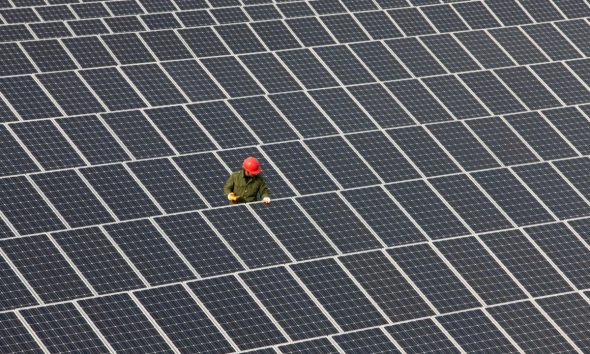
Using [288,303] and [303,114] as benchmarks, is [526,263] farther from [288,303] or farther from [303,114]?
[303,114]

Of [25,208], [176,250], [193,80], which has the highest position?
[25,208]

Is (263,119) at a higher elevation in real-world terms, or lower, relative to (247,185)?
lower

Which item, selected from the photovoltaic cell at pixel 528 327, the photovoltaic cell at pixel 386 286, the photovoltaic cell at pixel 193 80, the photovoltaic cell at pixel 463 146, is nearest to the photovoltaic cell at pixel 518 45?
the photovoltaic cell at pixel 463 146

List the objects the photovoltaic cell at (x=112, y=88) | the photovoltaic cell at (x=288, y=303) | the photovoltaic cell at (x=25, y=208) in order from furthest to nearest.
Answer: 1. the photovoltaic cell at (x=112, y=88)
2. the photovoltaic cell at (x=25, y=208)
3. the photovoltaic cell at (x=288, y=303)

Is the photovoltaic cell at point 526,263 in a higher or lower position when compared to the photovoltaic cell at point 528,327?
higher

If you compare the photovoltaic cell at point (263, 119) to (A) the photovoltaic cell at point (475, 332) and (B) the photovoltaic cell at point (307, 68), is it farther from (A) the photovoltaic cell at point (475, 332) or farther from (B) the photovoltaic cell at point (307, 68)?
(A) the photovoltaic cell at point (475, 332)

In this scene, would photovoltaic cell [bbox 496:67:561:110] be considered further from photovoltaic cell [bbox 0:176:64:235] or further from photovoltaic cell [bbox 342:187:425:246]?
photovoltaic cell [bbox 0:176:64:235]

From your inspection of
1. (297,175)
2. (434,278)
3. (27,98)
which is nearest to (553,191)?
(434,278)
